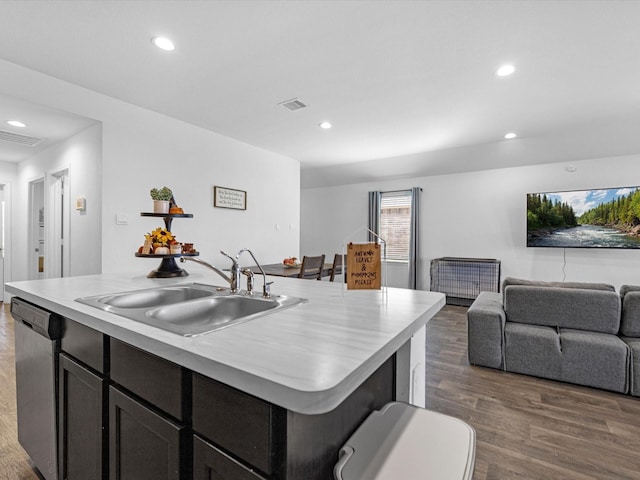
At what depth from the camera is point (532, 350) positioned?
8.50ft

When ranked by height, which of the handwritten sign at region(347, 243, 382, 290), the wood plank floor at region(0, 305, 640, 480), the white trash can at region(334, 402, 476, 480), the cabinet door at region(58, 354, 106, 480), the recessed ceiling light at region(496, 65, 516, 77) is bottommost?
the wood plank floor at region(0, 305, 640, 480)

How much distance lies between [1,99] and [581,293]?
523 centimetres

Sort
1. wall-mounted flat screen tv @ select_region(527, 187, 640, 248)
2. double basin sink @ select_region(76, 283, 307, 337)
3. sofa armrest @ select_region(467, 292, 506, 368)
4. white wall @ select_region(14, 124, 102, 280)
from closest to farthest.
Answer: double basin sink @ select_region(76, 283, 307, 337)
sofa armrest @ select_region(467, 292, 506, 368)
white wall @ select_region(14, 124, 102, 280)
wall-mounted flat screen tv @ select_region(527, 187, 640, 248)

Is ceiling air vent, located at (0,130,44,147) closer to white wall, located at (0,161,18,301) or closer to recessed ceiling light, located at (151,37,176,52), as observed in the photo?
white wall, located at (0,161,18,301)

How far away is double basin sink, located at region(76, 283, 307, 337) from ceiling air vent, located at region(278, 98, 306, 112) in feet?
7.72

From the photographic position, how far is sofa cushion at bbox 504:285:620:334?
243 centimetres

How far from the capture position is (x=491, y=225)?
554 centimetres

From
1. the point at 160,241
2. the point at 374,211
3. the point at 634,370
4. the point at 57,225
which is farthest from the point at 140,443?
the point at 374,211

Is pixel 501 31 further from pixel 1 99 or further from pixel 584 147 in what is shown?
pixel 1 99

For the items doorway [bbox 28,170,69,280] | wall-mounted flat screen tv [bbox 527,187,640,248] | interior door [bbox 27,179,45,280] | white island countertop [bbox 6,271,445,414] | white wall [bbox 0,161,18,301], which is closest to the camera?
white island countertop [bbox 6,271,445,414]

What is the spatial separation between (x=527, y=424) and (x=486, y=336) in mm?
865

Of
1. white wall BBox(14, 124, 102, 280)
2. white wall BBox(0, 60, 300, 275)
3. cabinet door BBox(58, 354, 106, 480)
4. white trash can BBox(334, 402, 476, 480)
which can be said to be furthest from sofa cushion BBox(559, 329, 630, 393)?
white wall BBox(14, 124, 102, 280)


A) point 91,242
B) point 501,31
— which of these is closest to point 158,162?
point 91,242

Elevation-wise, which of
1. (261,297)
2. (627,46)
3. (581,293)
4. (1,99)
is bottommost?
(581,293)
